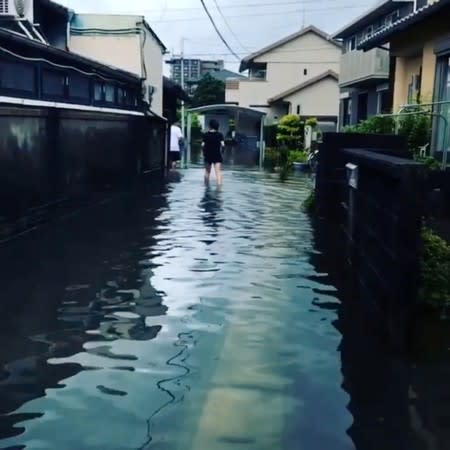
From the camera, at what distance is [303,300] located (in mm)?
6430

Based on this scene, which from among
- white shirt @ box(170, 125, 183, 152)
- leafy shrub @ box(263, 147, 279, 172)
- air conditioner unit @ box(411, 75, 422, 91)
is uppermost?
air conditioner unit @ box(411, 75, 422, 91)

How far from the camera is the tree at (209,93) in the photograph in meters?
65.9

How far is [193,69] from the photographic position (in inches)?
3509

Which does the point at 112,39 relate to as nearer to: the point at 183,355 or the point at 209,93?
the point at 183,355

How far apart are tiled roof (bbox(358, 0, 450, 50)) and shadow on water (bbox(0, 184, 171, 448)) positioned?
720cm

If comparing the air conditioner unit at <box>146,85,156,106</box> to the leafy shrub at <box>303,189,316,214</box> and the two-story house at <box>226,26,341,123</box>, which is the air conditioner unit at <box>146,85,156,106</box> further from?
the two-story house at <box>226,26,341,123</box>

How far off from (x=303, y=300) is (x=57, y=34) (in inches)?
636

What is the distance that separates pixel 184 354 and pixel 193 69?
87.0 m

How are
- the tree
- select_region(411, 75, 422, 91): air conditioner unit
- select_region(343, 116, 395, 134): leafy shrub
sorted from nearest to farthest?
select_region(343, 116, 395, 134): leafy shrub
select_region(411, 75, 422, 91): air conditioner unit
the tree

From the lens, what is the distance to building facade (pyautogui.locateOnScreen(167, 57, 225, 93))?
75662mm

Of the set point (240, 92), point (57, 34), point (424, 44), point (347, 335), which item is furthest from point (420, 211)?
point (240, 92)

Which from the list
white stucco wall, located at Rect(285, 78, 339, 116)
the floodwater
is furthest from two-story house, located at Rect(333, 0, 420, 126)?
the floodwater

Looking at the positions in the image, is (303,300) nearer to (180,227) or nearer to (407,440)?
(407,440)

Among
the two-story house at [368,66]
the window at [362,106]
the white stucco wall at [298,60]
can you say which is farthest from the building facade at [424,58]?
the white stucco wall at [298,60]
